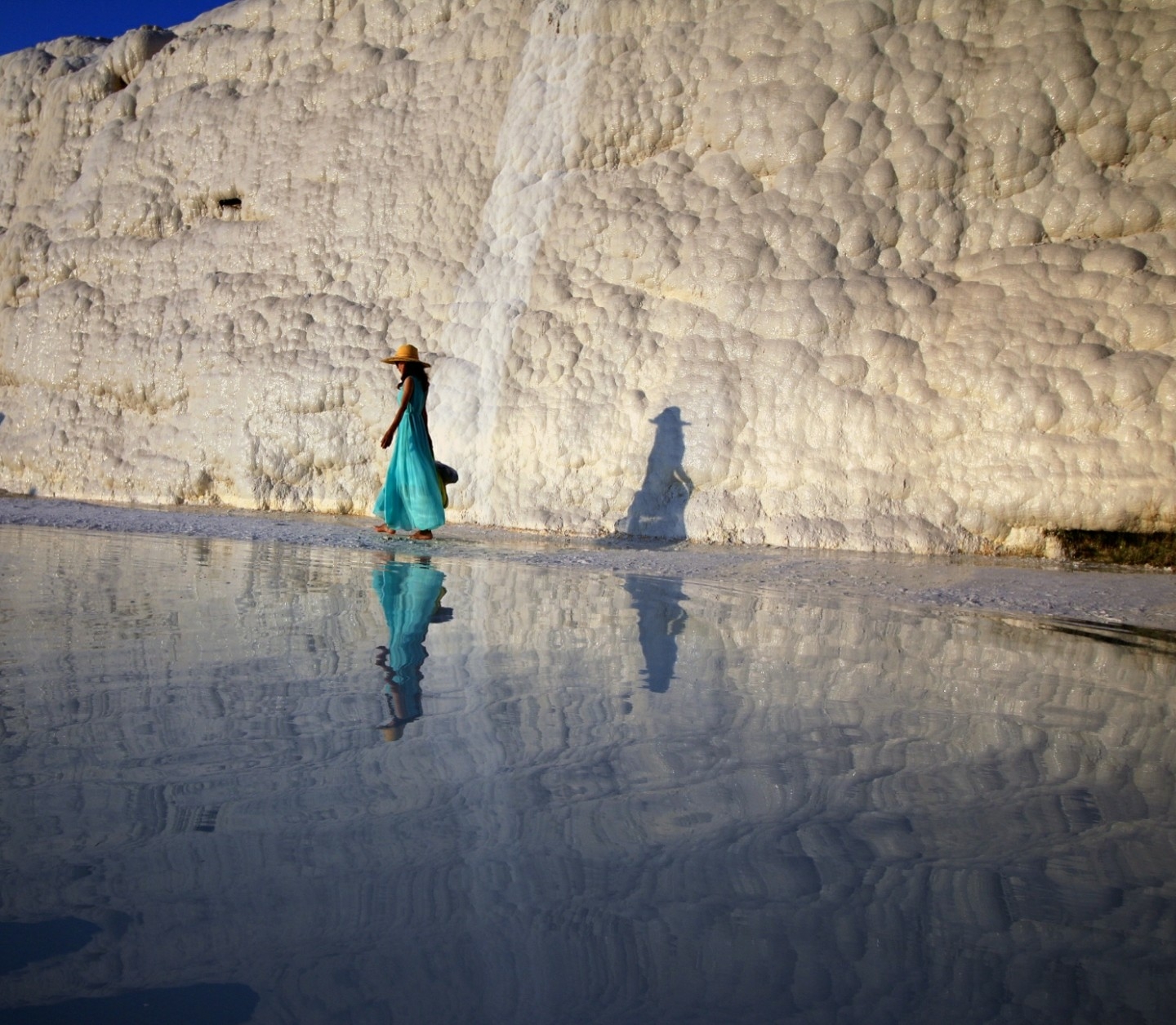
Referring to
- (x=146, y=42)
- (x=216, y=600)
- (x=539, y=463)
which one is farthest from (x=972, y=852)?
(x=146, y=42)

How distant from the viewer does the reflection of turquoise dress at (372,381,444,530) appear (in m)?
6.08

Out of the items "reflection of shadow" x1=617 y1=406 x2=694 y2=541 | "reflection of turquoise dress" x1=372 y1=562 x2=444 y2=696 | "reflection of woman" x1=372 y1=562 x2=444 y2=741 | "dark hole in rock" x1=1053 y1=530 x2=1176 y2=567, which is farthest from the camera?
"reflection of shadow" x1=617 y1=406 x2=694 y2=541

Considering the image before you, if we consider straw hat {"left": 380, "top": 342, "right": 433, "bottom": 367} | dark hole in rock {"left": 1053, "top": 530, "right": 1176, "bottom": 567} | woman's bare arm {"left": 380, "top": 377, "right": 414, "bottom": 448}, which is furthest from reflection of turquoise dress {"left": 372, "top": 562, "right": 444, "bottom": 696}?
dark hole in rock {"left": 1053, "top": 530, "right": 1176, "bottom": 567}

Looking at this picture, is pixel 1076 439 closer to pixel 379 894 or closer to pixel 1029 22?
pixel 1029 22

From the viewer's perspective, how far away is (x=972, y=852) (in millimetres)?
1214

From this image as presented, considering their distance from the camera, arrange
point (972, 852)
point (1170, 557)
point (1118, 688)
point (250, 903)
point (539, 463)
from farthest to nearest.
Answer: point (539, 463)
point (1170, 557)
point (1118, 688)
point (972, 852)
point (250, 903)

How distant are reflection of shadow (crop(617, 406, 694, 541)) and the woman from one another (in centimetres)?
158

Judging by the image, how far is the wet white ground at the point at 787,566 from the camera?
3.74 m

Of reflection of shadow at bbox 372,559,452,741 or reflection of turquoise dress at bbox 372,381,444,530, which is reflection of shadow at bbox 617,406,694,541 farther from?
reflection of shadow at bbox 372,559,452,741

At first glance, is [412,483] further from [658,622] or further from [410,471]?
[658,622]

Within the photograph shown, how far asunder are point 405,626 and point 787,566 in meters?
2.83

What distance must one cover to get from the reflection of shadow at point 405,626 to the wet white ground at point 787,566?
2.98ft

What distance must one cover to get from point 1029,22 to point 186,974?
7802mm

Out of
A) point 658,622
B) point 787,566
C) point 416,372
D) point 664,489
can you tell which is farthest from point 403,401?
point 658,622
